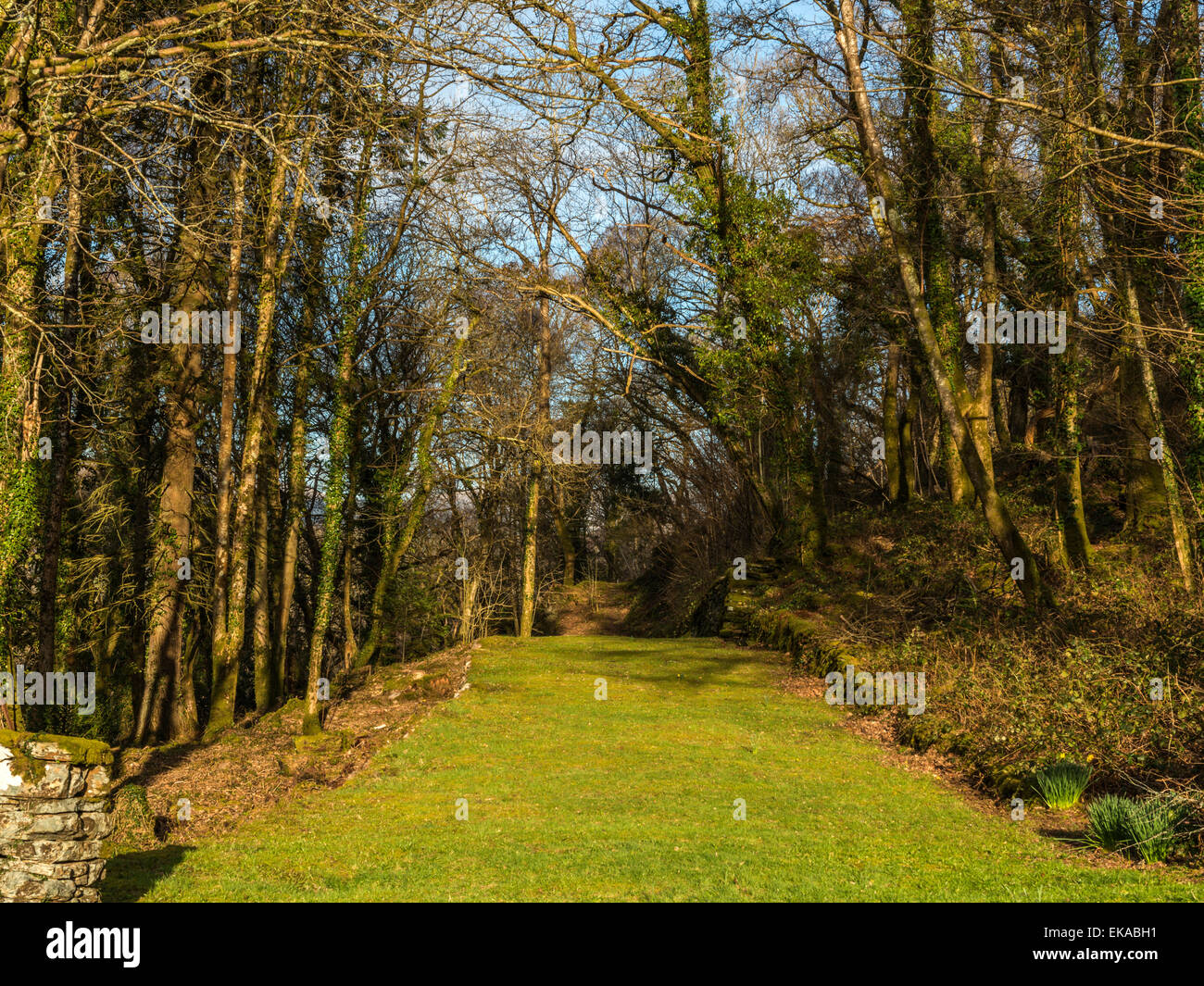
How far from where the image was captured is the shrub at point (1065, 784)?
901 cm

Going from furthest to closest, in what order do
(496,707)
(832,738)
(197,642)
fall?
(197,642)
(496,707)
(832,738)

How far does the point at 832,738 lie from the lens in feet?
41.1

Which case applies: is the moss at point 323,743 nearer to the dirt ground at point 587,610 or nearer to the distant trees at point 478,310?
the distant trees at point 478,310

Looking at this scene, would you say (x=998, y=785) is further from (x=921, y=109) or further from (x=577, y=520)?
(x=577, y=520)

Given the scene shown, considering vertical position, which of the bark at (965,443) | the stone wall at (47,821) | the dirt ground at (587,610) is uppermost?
the bark at (965,443)
